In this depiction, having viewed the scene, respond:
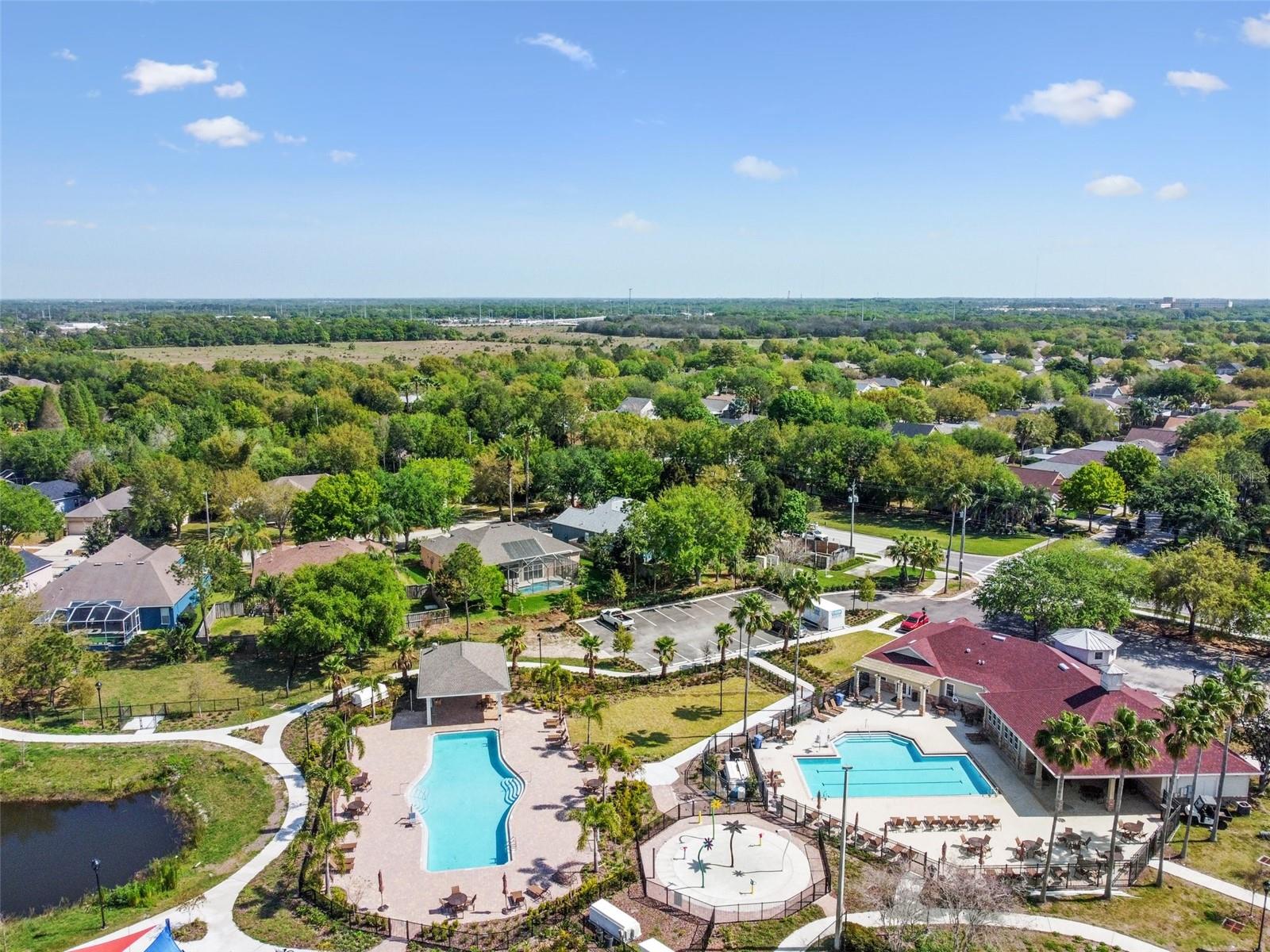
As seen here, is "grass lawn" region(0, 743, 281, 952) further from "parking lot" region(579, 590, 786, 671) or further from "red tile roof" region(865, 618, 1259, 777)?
"red tile roof" region(865, 618, 1259, 777)

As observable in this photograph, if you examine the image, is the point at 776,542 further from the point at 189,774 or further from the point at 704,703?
the point at 189,774

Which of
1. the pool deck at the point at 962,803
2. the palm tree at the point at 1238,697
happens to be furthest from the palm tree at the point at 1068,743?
the palm tree at the point at 1238,697

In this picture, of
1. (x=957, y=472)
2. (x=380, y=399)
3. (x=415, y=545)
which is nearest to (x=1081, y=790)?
(x=957, y=472)

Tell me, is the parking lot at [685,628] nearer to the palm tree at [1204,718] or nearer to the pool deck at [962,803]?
the pool deck at [962,803]

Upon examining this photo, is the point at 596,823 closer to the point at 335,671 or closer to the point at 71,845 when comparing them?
the point at 335,671

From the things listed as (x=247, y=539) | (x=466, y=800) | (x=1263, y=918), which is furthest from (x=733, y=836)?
(x=247, y=539)

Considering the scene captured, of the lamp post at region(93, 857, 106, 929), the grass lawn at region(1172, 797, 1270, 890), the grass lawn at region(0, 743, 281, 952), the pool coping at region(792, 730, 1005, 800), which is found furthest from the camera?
the pool coping at region(792, 730, 1005, 800)

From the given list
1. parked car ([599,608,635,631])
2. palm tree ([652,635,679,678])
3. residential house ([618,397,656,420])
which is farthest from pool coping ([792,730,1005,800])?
residential house ([618,397,656,420])
